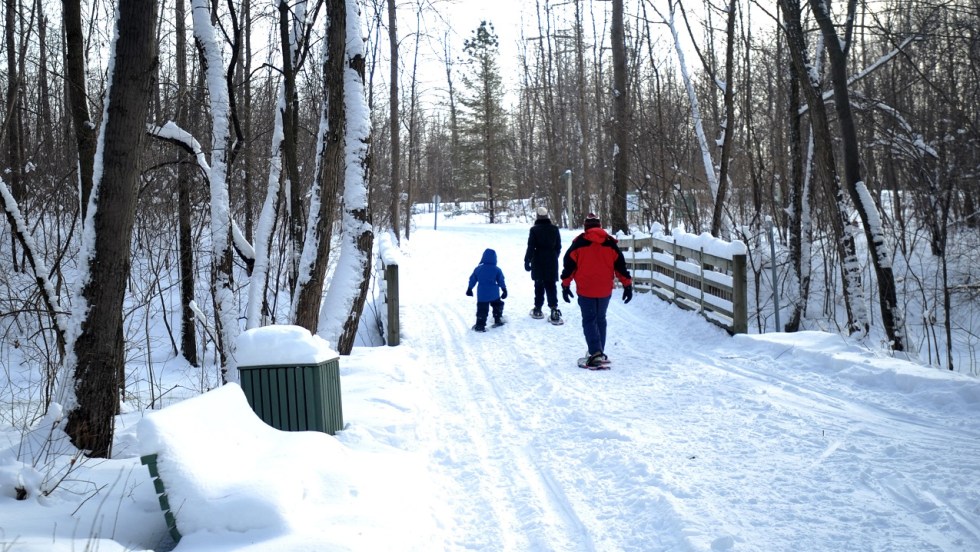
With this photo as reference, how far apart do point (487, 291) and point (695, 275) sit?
340 cm

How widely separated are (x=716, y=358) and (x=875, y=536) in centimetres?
504

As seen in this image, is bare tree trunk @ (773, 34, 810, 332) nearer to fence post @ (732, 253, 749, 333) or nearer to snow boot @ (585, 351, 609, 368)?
fence post @ (732, 253, 749, 333)

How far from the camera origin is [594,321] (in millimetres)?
8586

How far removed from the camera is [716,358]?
341 inches

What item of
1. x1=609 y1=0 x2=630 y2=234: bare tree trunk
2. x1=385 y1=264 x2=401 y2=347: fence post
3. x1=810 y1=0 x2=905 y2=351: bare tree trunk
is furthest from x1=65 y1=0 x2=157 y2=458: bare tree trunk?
x1=609 y1=0 x2=630 y2=234: bare tree trunk

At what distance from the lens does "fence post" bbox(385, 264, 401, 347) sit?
1102 centimetres

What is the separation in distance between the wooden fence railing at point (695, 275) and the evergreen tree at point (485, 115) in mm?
33889

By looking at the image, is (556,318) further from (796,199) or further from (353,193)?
(796,199)

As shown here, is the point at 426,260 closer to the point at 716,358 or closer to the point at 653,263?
the point at 653,263

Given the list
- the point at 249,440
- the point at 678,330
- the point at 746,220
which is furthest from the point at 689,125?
the point at 249,440

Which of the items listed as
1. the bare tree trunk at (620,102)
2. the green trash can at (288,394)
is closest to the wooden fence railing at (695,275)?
the bare tree trunk at (620,102)

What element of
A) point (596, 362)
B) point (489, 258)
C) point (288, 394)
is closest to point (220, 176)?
point (288, 394)

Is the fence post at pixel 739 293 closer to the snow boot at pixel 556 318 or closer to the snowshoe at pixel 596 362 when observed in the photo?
the snowshoe at pixel 596 362

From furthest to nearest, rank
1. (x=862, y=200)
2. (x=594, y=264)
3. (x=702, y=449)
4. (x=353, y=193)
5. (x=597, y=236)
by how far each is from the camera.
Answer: (x=862, y=200) → (x=353, y=193) → (x=597, y=236) → (x=594, y=264) → (x=702, y=449)
